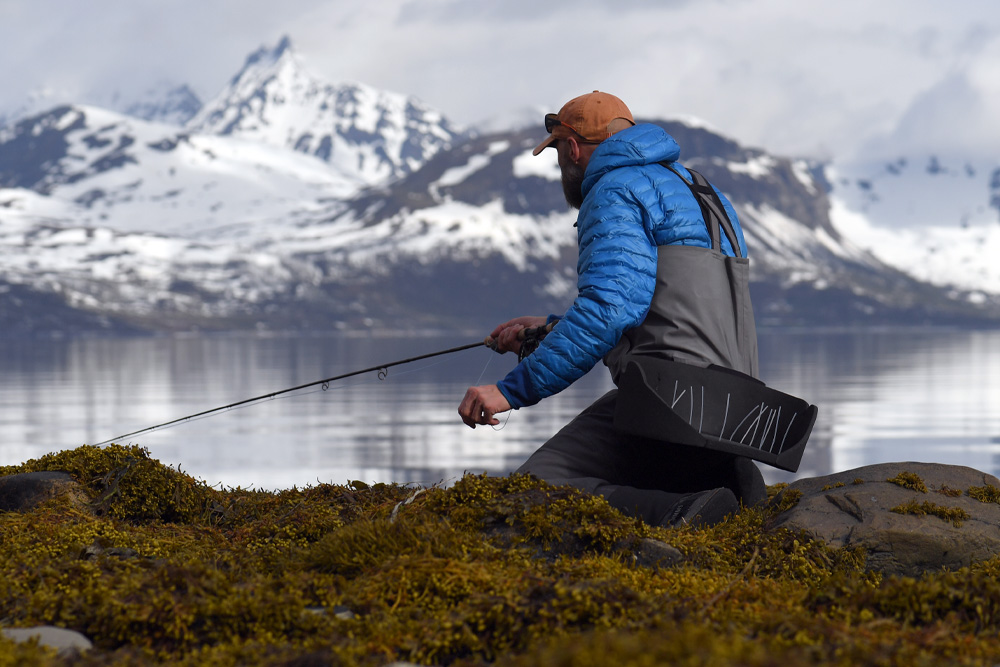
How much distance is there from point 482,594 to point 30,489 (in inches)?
158

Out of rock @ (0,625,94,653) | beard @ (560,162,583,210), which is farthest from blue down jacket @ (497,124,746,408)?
rock @ (0,625,94,653)

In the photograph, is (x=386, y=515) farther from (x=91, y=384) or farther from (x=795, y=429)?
(x=91, y=384)

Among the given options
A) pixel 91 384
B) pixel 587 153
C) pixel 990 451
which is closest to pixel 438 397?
pixel 91 384

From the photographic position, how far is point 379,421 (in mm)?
44906

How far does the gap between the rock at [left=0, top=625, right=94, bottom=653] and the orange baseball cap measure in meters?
3.69

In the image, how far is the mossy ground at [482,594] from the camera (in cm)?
380

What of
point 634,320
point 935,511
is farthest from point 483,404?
point 935,511

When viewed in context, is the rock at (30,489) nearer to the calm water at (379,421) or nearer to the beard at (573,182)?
the beard at (573,182)

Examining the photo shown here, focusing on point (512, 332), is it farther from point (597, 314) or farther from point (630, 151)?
point (630, 151)

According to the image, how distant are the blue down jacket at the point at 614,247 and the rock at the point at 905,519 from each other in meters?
1.47

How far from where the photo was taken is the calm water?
3173 centimetres

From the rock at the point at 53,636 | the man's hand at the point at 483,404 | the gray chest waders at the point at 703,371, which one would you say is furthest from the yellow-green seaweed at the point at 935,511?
the rock at the point at 53,636

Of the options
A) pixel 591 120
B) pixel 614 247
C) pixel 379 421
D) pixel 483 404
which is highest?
pixel 591 120

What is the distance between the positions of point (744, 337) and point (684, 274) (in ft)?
1.90
